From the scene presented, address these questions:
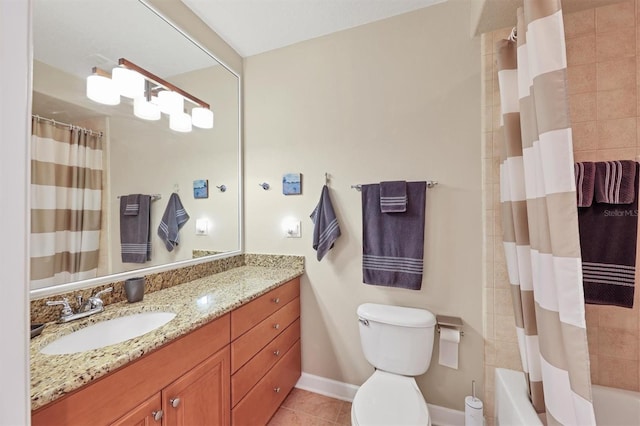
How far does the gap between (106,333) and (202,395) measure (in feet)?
1.62

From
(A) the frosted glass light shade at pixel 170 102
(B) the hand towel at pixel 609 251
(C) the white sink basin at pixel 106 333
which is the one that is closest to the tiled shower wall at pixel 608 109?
(B) the hand towel at pixel 609 251

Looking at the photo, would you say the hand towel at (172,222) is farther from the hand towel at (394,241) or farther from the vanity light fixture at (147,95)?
the hand towel at (394,241)

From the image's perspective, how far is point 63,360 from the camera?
2.48 feet

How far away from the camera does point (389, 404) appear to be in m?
1.21

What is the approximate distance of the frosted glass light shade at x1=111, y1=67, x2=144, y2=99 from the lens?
4.23 ft

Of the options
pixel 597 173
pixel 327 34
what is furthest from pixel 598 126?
pixel 327 34

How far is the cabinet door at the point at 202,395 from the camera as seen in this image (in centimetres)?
94

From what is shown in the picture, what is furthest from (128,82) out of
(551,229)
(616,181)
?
(616,181)

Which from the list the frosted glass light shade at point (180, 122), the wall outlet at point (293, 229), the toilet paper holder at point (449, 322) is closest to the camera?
the toilet paper holder at point (449, 322)

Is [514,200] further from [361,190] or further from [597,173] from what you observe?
[361,190]

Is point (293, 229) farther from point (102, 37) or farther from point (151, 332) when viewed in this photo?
point (102, 37)

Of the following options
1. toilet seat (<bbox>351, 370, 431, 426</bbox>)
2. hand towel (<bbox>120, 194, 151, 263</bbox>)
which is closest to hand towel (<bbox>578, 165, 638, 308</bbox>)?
toilet seat (<bbox>351, 370, 431, 426</bbox>)

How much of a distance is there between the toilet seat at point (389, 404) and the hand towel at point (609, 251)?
93cm

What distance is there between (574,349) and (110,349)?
1.54 m
